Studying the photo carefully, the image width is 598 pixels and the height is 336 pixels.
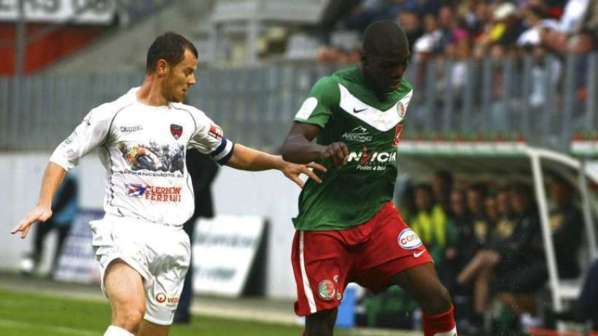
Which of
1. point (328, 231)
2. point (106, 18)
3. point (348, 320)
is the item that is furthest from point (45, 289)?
point (328, 231)

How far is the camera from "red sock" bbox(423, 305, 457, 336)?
10414mm

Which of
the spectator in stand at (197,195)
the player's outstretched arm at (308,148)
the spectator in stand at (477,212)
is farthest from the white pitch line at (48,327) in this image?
the player's outstretched arm at (308,148)

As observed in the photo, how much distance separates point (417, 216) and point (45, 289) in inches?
267

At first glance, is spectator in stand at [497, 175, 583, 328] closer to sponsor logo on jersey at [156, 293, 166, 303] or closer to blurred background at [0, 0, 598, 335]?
blurred background at [0, 0, 598, 335]

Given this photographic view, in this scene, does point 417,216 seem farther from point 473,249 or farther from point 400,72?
point 400,72

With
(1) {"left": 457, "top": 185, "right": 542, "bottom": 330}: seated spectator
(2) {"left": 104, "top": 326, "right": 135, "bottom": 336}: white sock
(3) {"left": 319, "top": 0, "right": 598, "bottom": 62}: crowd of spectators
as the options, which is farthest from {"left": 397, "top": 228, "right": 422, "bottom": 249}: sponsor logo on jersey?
(3) {"left": 319, "top": 0, "right": 598, "bottom": 62}: crowd of spectators

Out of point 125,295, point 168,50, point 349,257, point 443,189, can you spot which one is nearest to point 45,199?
point 125,295

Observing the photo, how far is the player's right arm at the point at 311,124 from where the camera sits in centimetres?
976

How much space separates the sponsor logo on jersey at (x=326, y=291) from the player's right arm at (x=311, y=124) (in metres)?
0.86

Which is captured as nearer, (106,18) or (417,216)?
(417,216)

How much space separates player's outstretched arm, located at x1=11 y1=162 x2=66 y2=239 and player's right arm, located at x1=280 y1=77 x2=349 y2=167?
131 cm

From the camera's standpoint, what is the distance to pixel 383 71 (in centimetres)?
1008

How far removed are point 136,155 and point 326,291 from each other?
4.79ft

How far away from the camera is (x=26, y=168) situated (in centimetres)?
2808
